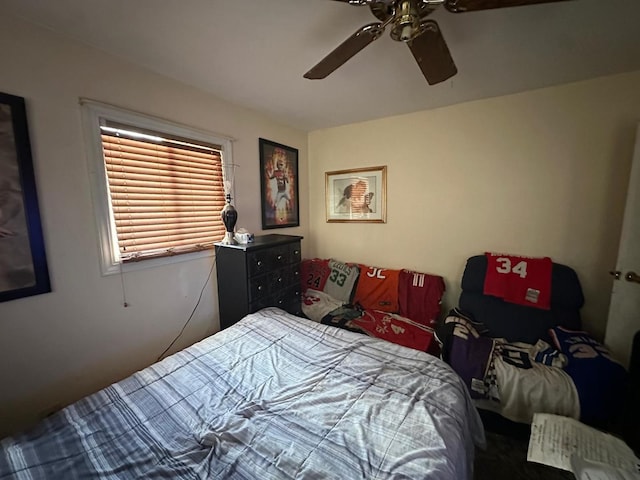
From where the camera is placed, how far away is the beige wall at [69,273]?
127cm

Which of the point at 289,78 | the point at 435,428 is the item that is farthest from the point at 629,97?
the point at 435,428

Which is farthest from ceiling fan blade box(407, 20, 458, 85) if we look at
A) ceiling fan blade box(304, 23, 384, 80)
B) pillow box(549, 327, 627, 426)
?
pillow box(549, 327, 627, 426)

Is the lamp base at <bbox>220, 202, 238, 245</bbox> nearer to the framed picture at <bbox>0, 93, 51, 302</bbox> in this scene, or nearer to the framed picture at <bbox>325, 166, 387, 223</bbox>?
the framed picture at <bbox>0, 93, 51, 302</bbox>

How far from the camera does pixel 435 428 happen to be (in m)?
0.84

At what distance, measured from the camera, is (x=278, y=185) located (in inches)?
110

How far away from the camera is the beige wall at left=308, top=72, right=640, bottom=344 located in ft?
6.11

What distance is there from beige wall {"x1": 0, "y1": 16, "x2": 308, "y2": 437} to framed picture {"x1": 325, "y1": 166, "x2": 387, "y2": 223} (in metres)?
1.71

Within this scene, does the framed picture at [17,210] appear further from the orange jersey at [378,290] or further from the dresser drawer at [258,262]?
the orange jersey at [378,290]

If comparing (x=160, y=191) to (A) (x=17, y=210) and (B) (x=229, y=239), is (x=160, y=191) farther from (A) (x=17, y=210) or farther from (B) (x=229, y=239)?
(A) (x=17, y=210)

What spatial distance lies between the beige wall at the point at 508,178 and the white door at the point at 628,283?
28 centimetres

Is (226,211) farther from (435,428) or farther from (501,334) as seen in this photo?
(501,334)

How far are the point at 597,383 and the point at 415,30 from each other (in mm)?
2045

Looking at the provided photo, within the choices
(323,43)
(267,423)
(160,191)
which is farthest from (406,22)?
(160,191)

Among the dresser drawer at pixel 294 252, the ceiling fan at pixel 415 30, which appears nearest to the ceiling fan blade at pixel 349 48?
the ceiling fan at pixel 415 30
